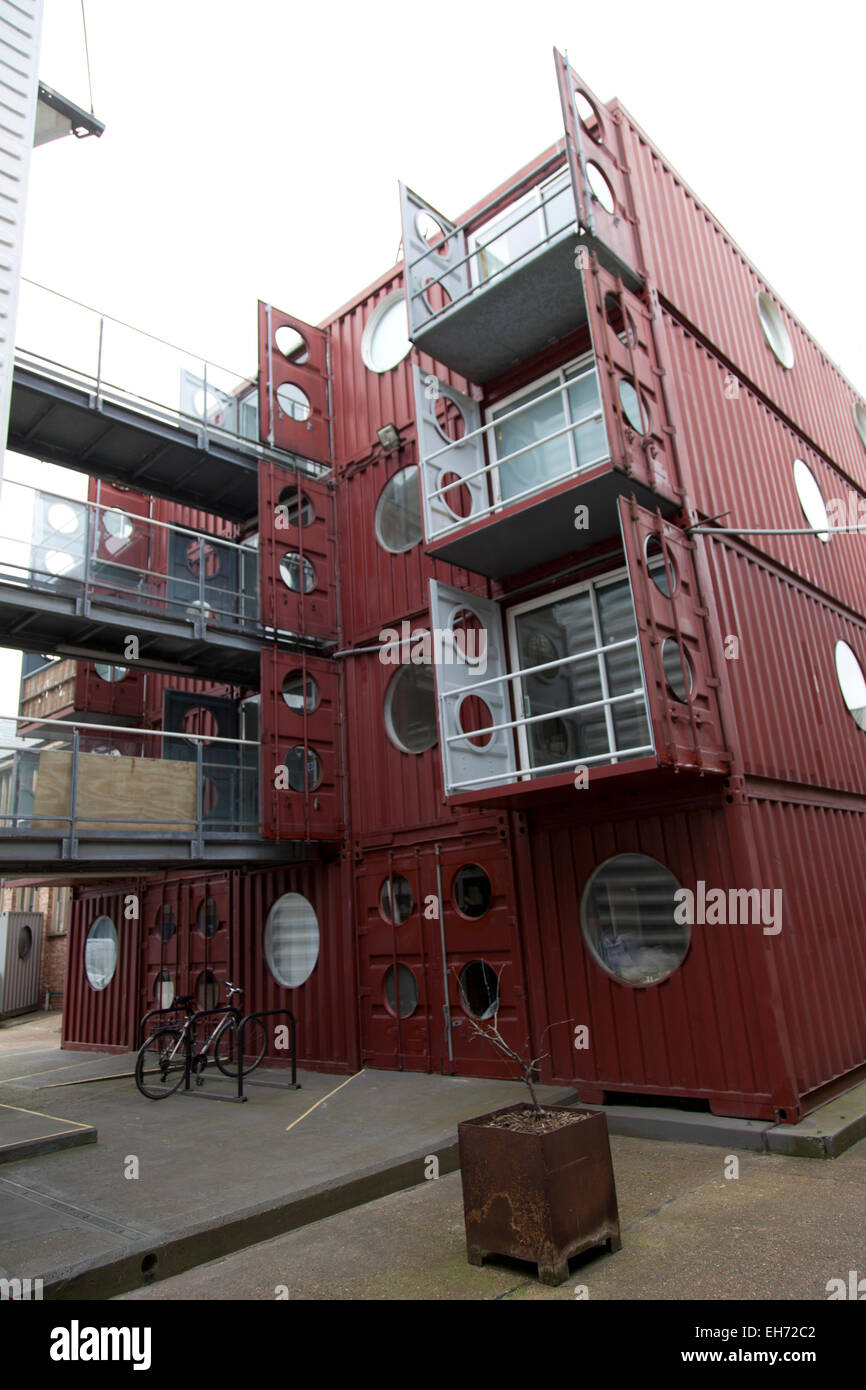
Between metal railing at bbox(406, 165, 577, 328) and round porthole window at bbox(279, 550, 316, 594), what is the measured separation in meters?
4.05

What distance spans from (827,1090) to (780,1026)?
1.20 m

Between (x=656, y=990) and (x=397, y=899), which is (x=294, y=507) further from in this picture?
(x=656, y=990)

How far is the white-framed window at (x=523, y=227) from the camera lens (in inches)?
380

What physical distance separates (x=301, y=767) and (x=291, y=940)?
2.68 m

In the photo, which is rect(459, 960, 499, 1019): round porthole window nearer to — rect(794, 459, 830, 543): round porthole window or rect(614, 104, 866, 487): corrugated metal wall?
rect(794, 459, 830, 543): round porthole window

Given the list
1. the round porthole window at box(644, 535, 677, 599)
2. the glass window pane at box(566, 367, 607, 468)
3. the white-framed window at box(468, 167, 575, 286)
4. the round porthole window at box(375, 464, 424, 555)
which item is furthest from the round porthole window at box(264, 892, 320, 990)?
the white-framed window at box(468, 167, 575, 286)

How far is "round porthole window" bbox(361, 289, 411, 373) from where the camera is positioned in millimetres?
12977

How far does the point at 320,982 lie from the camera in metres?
11.9

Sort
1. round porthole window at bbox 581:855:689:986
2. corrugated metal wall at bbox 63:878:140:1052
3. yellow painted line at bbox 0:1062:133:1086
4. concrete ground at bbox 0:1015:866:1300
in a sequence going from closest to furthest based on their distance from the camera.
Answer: concrete ground at bbox 0:1015:866:1300 → round porthole window at bbox 581:855:689:986 → yellow painted line at bbox 0:1062:133:1086 → corrugated metal wall at bbox 63:878:140:1052

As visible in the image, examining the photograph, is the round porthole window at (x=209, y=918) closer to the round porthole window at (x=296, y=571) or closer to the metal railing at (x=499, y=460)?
the round porthole window at (x=296, y=571)

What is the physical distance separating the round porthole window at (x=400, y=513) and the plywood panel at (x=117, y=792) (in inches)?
170

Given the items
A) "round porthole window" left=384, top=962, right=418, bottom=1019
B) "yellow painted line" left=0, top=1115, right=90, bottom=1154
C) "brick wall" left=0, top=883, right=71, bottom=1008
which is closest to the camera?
"yellow painted line" left=0, top=1115, right=90, bottom=1154

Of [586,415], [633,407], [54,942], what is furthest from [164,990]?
[54,942]
